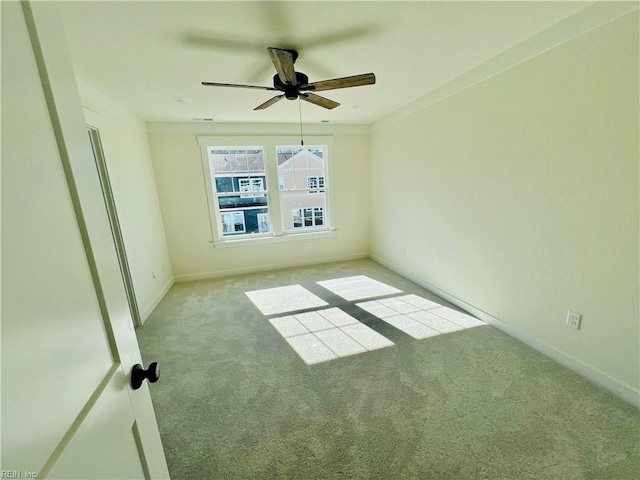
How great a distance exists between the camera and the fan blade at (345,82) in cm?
184

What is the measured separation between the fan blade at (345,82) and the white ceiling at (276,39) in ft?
0.74

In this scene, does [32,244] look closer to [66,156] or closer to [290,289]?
[66,156]

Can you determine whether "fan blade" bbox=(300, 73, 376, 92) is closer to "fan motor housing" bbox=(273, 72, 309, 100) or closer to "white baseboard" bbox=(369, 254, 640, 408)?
"fan motor housing" bbox=(273, 72, 309, 100)

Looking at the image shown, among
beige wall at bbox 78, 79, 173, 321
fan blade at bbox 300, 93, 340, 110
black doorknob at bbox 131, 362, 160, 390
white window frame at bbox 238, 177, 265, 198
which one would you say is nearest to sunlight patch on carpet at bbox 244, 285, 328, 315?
beige wall at bbox 78, 79, 173, 321

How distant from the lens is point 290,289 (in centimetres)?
365

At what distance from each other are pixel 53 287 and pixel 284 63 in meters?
1.70

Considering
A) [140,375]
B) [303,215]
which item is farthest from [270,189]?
[140,375]

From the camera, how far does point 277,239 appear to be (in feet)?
14.5

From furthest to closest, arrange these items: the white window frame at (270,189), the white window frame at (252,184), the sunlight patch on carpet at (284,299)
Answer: the white window frame at (252,184) → the white window frame at (270,189) → the sunlight patch on carpet at (284,299)

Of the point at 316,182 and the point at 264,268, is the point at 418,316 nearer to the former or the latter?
the point at 264,268

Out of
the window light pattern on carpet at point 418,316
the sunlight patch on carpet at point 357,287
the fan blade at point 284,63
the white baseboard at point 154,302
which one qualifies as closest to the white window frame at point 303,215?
the sunlight patch on carpet at point 357,287

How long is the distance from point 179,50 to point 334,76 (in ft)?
4.13

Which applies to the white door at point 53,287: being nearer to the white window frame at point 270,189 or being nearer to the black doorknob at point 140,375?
the black doorknob at point 140,375

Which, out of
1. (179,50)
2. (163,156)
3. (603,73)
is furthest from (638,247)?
(163,156)
